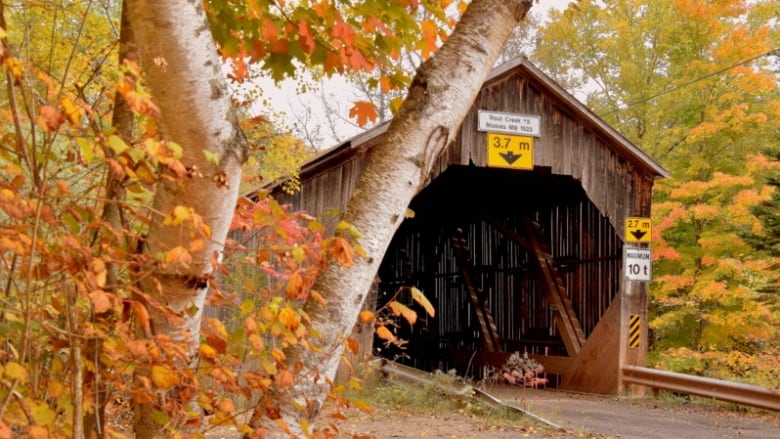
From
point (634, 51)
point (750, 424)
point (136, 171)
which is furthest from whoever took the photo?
point (634, 51)

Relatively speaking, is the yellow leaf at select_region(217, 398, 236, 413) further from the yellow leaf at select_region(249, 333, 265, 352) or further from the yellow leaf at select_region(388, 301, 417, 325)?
the yellow leaf at select_region(388, 301, 417, 325)

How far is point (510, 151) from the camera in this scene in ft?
40.4

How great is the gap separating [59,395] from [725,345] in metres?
14.9

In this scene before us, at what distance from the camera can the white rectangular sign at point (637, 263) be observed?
12.7 metres

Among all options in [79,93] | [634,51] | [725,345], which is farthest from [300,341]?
[634,51]

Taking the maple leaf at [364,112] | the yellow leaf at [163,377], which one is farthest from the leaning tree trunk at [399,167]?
the maple leaf at [364,112]

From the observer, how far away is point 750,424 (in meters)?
9.27

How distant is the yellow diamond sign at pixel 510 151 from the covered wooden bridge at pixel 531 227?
17 mm

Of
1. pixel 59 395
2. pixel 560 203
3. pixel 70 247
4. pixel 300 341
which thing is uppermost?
pixel 560 203

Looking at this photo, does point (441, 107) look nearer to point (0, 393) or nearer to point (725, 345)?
point (0, 393)

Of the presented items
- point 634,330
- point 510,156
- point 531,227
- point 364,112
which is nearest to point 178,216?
point 364,112

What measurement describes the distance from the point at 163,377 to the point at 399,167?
0.97m

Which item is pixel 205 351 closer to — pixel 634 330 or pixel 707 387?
pixel 707 387

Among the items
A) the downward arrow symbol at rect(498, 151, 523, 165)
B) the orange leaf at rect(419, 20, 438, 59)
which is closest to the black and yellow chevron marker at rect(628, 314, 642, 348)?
the downward arrow symbol at rect(498, 151, 523, 165)
